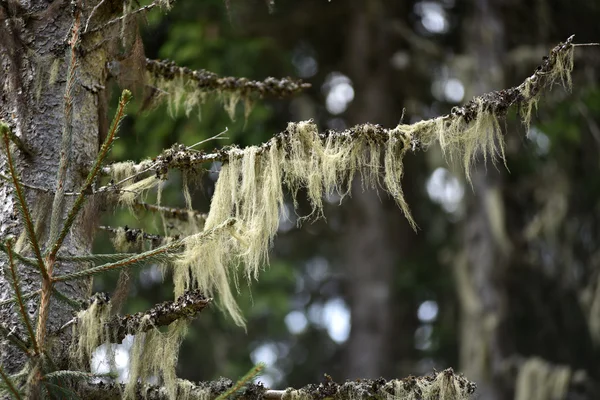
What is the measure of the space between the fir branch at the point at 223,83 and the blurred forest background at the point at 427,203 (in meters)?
2.64

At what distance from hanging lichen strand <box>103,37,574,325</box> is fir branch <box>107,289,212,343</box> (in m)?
0.21

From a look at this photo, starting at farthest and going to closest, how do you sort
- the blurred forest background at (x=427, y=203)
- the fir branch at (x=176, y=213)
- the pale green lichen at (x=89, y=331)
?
the blurred forest background at (x=427, y=203)
the fir branch at (x=176, y=213)
the pale green lichen at (x=89, y=331)

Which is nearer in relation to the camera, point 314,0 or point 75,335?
point 75,335

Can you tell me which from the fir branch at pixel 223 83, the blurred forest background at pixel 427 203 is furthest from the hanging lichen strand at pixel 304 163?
the blurred forest background at pixel 427 203

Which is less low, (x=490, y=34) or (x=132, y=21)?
(x=490, y=34)

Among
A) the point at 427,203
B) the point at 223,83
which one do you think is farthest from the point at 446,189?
the point at 223,83

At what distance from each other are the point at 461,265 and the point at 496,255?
477 millimetres

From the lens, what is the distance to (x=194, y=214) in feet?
13.4

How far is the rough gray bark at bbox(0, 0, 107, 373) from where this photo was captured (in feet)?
10.6

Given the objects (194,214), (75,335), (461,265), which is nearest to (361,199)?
(461,265)

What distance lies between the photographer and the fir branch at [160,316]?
2961 millimetres

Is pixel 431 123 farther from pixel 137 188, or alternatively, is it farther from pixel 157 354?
pixel 157 354

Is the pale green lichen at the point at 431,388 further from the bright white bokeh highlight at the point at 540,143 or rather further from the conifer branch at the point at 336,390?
the bright white bokeh highlight at the point at 540,143

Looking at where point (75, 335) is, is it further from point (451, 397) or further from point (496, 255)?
point (496, 255)
